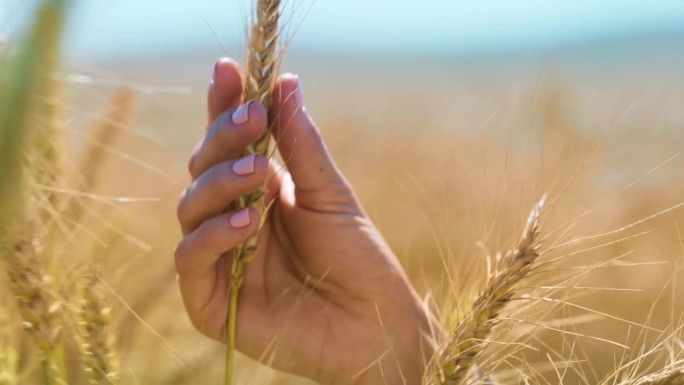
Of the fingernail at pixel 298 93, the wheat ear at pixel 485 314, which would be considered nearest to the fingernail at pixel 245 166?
the fingernail at pixel 298 93

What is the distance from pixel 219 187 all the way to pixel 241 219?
0.15ft

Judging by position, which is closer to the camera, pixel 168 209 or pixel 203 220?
pixel 203 220

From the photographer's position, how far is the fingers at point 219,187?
74 centimetres

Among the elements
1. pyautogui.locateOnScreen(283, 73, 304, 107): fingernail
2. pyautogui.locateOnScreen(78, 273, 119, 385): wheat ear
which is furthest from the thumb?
pyautogui.locateOnScreen(78, 273, 119, 385): wheat ear

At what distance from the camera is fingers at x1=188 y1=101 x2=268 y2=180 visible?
723 mm

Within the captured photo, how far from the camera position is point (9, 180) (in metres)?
0.43

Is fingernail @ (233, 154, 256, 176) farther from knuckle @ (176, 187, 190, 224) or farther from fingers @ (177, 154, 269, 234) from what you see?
knuckle @ (176, 187, 190, 224)

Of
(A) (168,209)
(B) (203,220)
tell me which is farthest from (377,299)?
(A) (168,209)

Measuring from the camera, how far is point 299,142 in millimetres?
856

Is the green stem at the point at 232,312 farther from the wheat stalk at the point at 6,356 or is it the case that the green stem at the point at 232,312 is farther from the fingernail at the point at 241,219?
the wheat stalk at the point at 6,356

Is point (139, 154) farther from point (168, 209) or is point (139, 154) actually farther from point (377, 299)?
point (377, 299)

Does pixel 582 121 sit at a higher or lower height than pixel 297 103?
lower

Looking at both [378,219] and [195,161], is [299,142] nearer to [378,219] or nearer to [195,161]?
[195,161]

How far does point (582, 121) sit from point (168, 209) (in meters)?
1.00
